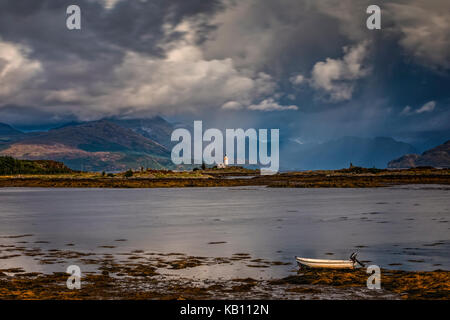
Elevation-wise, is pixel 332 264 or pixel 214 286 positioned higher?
pixel 332 264

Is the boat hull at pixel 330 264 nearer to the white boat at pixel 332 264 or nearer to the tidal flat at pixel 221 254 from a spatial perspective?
the white boat at pixel 332 264

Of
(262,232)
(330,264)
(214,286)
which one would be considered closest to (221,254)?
(330,264)

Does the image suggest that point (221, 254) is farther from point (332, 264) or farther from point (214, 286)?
point (214, 286)

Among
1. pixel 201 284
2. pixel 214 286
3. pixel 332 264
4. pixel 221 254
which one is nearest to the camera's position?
pixel 214 286

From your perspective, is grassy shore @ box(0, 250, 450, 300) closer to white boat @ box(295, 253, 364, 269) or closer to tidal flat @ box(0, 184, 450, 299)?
tidal flat @ box(0, 184, 450, 299)

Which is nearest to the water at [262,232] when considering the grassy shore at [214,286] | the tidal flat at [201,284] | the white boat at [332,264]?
the white boat at [332,264]

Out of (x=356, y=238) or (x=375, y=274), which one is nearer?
(x=375, y=274)

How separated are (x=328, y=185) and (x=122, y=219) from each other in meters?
94.5

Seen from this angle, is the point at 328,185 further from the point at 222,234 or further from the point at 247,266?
the point at 247,266

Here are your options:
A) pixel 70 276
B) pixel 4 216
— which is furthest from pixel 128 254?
pixel 4 216

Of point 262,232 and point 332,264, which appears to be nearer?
point 332,264

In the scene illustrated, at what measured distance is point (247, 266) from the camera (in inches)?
1136
